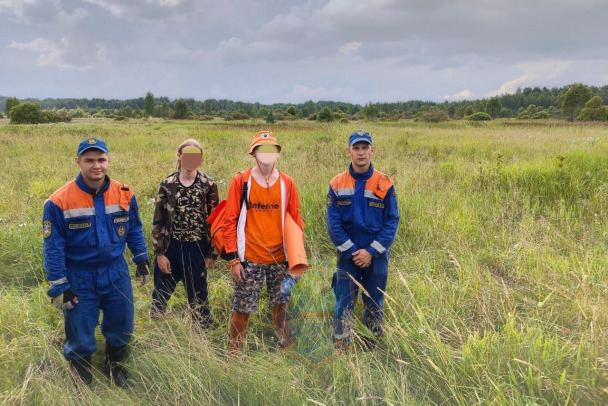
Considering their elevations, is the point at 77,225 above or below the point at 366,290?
above

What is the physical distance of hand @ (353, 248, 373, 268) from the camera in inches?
96.7

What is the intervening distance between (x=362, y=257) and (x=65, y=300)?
6.19ft

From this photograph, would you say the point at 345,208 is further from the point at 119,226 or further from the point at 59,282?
the point at 59,282

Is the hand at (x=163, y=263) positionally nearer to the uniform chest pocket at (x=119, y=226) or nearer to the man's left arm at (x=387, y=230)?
the uniform chest pocket at (x=119, y=226)

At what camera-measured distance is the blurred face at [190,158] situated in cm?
263

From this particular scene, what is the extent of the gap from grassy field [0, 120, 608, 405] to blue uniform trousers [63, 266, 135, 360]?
155 millimetres

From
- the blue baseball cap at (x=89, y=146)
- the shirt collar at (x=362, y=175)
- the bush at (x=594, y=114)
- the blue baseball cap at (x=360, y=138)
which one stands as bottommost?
the shirt collar at (x=362, y=175)

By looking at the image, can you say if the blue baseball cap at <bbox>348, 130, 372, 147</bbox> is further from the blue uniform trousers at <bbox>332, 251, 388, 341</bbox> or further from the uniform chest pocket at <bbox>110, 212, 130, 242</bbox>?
the uniform chest pocket at <bbox>110, 212, 130, 242</bbox>

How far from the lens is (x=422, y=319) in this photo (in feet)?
7.32

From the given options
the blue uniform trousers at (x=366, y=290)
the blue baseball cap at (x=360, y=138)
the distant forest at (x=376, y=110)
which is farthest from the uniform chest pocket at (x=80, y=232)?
the distant forest at (x=376, y=110)

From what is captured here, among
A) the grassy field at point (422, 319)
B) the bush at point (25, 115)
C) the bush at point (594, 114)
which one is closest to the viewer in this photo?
the grassy field at point (422, 319)

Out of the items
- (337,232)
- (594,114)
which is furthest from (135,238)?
(594,114)

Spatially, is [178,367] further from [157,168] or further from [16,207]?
[157,168]

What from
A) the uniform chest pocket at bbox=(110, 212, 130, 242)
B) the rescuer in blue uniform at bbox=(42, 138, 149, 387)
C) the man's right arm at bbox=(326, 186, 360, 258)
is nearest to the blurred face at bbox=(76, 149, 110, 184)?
the rescuer in blue uniform at bbox=(42, 138, 149, 387)
